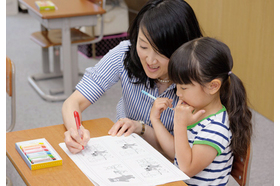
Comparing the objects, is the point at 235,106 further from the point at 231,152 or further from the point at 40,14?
the point at 40,14

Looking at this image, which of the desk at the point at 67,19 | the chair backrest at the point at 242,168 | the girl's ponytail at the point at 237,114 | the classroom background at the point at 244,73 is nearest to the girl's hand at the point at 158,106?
the girl's ponytail at the point at 237,114

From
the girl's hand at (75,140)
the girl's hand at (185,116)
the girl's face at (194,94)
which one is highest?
the girl's face at (194,94)

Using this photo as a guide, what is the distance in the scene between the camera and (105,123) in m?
1.55

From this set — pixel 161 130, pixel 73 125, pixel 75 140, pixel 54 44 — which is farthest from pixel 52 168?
pixel 54 44

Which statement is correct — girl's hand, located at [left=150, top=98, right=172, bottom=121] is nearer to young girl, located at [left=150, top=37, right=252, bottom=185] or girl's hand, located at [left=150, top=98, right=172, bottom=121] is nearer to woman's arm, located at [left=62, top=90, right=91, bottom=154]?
young girl, located at [left=150, top=37, right=252, bottom=185]

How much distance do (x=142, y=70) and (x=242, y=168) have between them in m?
0.57

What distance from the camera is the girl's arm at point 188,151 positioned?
1.28 meters

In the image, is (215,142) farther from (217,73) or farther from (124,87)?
(124,87)

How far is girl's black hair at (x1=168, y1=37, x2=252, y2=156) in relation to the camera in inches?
50.7

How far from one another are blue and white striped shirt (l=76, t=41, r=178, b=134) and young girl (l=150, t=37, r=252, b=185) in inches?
10.8

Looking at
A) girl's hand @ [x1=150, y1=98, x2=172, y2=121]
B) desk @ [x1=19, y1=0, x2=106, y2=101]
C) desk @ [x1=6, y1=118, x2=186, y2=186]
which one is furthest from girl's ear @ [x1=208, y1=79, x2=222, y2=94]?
desk @ [x1=19, y1=0, x2=106, y2=101]

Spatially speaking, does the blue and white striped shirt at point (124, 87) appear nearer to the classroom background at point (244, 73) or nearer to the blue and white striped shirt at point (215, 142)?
the blue and white striped shirt at point (215, 142)

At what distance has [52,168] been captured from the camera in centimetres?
122

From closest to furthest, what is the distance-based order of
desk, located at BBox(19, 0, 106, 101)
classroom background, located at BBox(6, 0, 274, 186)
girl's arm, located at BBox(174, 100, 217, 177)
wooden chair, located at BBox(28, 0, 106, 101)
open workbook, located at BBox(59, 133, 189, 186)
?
open workbook, located at BBox(59, 133, 189, 186), girl's arm, located at BBox(174, 100, 217, 177), classroom background, located at BBox(6, 0, 274, 186), desk, located at BBox(19, 0, 106, 101), wooden chair, located at BBox(28, 0, 106, 101)
